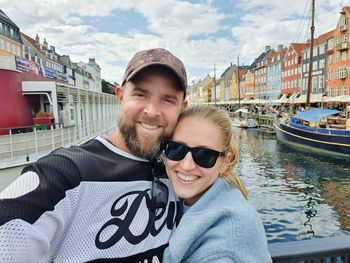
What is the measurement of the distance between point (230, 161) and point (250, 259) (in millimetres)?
760

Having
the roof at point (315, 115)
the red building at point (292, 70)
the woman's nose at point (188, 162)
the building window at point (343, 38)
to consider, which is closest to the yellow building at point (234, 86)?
the red building at point (292, 70)

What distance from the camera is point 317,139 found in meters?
21.0

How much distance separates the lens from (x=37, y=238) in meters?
1.08

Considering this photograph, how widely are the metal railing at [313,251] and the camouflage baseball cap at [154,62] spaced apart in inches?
48.3

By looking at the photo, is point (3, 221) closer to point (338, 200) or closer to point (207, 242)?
point (207, 242)

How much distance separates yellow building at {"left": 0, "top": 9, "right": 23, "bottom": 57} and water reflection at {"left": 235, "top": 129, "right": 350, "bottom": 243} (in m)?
39.8

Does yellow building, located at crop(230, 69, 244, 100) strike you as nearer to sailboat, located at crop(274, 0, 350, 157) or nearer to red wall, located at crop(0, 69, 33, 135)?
sailboat, located at crop(274, 0, 350, 157)

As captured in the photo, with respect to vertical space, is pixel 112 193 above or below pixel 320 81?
below

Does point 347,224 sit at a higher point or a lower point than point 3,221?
lower

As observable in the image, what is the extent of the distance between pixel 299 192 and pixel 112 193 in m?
12.5

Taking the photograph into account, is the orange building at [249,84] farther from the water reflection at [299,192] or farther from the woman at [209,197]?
the woman at [209,197]

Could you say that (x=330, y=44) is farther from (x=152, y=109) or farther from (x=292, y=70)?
(x=152, y=109)

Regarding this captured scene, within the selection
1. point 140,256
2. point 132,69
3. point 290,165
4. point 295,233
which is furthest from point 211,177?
point 290,165

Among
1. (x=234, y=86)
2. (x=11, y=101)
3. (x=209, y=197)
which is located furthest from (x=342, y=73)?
(x=234, y=86)
